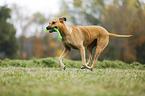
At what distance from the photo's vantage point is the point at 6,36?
→ 922 inches

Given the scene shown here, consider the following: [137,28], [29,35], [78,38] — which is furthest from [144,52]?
[29,35]

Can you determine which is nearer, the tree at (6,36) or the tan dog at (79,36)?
the tan dog at (79,36)

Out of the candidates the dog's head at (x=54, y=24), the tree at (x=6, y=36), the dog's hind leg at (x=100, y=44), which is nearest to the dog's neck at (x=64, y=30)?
the dog's head at (x=54, y=24)

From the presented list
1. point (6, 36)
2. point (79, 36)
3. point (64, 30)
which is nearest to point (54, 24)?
point (64, 30)

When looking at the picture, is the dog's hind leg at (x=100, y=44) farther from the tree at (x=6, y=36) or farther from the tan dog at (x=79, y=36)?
the tree at (x=6, y=36)

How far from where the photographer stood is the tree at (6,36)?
76.3 feet

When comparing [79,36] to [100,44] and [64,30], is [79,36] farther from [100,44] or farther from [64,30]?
[100,44]

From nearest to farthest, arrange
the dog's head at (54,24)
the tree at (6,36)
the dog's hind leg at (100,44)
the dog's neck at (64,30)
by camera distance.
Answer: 1. the dog's head at (54,24)
2. the dog's neck at (64,30)
3. the dog's hind leg at (100,44)
4. the tree at (6,36)

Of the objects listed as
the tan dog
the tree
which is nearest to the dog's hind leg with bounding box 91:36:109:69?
the tan dog

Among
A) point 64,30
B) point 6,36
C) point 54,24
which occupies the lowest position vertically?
point 6,36

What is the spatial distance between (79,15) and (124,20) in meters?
7.65

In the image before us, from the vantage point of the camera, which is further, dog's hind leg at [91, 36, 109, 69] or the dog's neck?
dog's hind leg at [91, 36, 109, 69]

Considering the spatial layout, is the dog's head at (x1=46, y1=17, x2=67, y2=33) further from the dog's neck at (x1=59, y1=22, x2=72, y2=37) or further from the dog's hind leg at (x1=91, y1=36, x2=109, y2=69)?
the dog's hind leg at (x1=91, y1=36, x2=109, y2=69)

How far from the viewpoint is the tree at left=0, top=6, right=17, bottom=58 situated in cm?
2327
